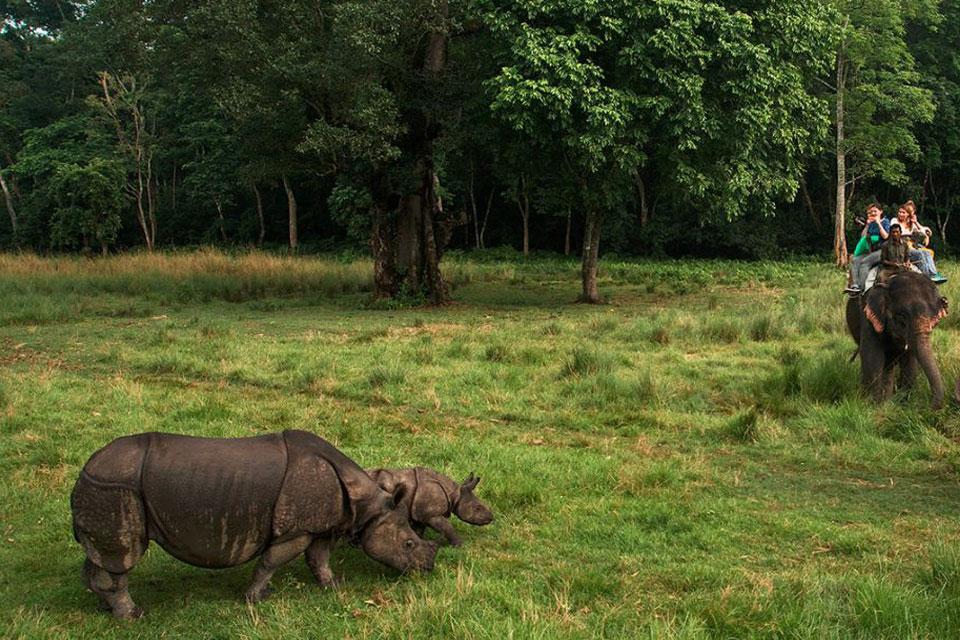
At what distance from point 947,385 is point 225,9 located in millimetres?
14131

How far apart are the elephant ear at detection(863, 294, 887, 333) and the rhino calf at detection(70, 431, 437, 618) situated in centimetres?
632

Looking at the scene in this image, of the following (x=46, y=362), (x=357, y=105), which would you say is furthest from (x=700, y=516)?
(x=357, y=105)

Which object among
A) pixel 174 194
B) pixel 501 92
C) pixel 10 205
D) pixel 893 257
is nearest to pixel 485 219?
pixel 174 194

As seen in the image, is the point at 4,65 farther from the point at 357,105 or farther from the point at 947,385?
the point at 947,385

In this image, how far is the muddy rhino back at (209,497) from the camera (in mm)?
4602

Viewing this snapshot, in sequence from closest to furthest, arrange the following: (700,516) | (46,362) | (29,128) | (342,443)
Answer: (700,516)
(342,443)
(46,362)
(29,128)

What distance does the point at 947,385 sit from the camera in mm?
9461

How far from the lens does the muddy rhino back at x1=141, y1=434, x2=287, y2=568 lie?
4.60 m

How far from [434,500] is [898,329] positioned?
5.81m

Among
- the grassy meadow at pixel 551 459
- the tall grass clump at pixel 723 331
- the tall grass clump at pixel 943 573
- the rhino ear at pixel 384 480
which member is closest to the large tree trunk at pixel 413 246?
the grassy meadow at pixel 551 459

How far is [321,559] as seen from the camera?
504 centimetres

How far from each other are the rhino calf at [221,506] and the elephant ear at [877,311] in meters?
6.32

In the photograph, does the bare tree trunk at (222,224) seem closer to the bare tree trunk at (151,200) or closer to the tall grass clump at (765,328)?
the bare tree trunk at (151,200)

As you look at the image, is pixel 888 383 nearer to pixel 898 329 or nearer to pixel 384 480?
pixel 898 329
